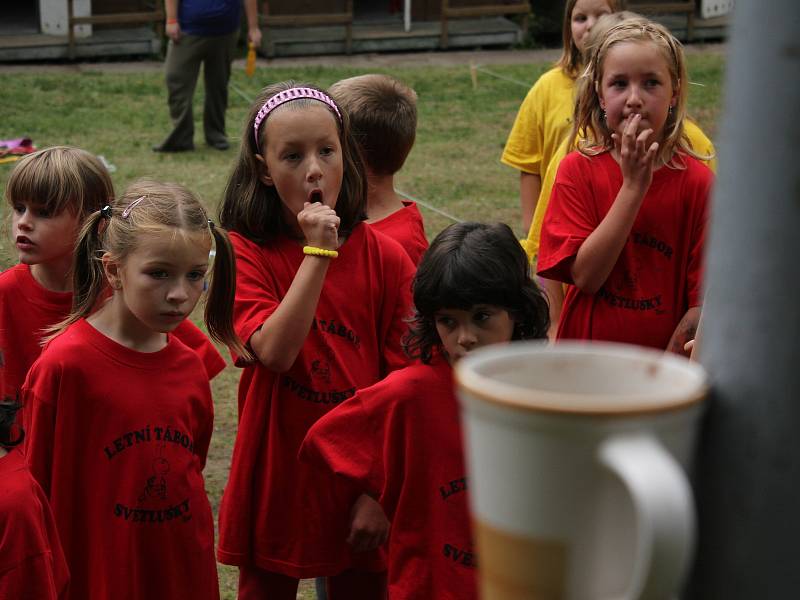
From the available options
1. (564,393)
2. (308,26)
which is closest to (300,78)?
(308,26)

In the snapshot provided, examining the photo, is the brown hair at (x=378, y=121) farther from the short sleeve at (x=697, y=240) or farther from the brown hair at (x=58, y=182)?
the short sleeve at (x=697, y=240)

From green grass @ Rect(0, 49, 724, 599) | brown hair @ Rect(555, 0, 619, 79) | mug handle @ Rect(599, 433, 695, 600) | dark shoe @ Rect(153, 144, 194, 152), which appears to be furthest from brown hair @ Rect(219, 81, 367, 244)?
dark shoe @ Rect(153, 144, 194, 152)

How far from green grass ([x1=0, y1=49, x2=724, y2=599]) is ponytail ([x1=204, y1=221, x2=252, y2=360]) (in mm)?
2994

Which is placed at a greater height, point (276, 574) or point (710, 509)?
point (710, 509)

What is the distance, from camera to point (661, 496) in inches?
28.6

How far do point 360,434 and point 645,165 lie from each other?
95 cm

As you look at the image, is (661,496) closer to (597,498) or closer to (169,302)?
(597,498)

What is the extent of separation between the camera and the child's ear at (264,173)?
3055 mm

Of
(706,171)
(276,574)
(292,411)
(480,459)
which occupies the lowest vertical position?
(276,574)

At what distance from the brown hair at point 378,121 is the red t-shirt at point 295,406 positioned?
27.3 inches

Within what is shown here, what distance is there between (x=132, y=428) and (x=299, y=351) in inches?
16.9

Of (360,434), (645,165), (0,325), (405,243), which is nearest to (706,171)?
(645,165)

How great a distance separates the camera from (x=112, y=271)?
287cm

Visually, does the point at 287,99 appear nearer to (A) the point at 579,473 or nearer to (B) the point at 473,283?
(B) the point at 473,283
